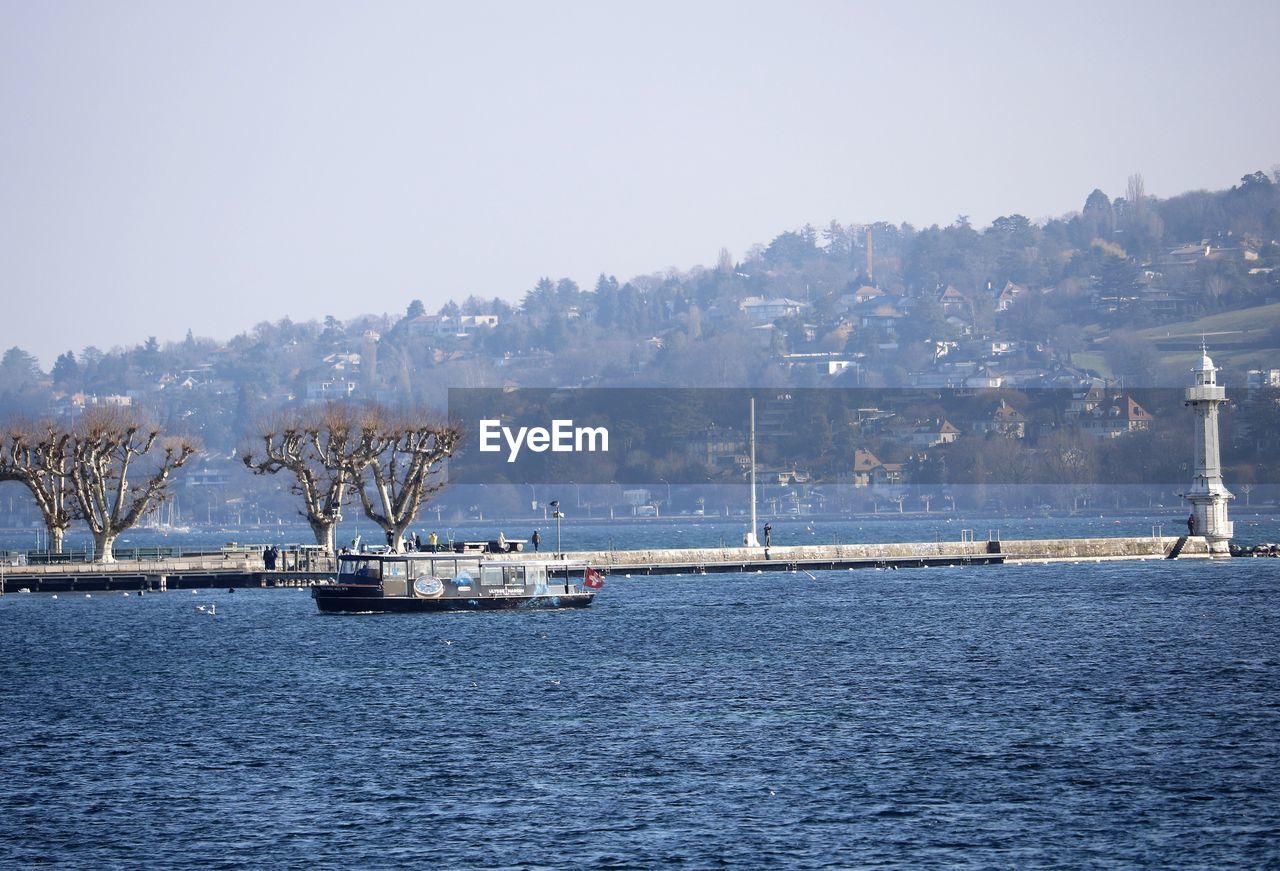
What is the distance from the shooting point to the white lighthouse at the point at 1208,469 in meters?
83.2

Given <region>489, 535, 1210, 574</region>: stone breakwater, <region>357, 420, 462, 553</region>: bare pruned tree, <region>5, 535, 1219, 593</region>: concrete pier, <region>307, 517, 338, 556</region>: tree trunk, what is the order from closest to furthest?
<region>5, 535, 1219, 593</region>: concrete pier
<region>357, 420, 462, 553</region>: bare pruned tree
<region>307, 517, 338, 556</region>: tree trunk
<region>489, 535, 1210, 574</region>: stone breakwater

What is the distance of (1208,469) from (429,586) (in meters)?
36.8

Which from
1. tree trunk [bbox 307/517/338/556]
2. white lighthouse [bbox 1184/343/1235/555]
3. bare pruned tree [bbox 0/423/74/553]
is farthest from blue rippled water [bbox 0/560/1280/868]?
white lighthouse [bbox 1184/343/1235/555]

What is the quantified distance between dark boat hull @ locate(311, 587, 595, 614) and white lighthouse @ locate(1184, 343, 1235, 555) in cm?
3185

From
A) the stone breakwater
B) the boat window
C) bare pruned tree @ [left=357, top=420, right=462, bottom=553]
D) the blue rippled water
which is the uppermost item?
bare pruned tree @ [left=357, top=420, right=462, bottom=553]

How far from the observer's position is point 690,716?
1651 inches

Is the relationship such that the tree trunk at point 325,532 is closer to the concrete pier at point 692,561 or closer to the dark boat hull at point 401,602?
the concrete pier at point 692,561

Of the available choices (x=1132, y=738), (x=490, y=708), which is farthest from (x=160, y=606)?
(x=1132, y=738)

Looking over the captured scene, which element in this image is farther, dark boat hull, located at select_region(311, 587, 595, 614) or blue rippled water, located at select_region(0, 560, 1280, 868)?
dark boat hull, located at select_region(311, 587, 595, 614)

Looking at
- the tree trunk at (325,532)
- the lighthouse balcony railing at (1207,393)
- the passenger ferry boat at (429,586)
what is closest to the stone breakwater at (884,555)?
the lighthouse balcony railing at (1207,393)

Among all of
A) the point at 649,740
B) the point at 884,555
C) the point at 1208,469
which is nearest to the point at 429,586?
the point at 649,740

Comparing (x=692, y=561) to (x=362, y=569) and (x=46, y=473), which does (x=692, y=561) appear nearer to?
(x=362, y=569)

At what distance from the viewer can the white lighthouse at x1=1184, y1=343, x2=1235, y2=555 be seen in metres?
83.2

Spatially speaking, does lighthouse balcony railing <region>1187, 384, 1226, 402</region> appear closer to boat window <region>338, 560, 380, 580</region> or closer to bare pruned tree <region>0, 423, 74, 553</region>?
boat window <region>338, 560, 380, 580</region>
